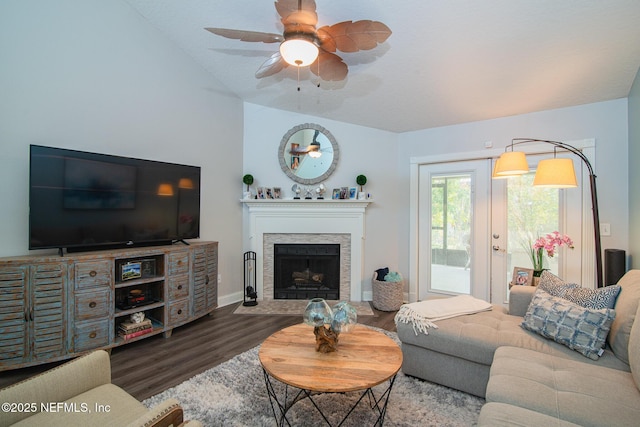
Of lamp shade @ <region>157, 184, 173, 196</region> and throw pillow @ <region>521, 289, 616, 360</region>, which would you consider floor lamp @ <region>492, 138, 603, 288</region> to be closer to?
throw pillow @ <region>521, 289, 616, 360</region>

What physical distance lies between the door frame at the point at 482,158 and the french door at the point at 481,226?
28 millimetres

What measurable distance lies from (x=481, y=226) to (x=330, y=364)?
9.57 feet

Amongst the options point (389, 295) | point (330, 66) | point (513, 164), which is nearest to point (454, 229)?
point (389, 295)

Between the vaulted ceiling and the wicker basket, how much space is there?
2169 mm

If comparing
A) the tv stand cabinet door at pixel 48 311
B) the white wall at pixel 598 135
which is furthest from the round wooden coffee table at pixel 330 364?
the white wall at pixel 598 135

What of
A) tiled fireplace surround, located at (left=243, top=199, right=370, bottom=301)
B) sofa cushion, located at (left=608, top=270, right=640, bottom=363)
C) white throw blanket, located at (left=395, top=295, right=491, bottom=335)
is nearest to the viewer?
sofa cushion, located at (left=608, top=270, right=640, bottom=363)

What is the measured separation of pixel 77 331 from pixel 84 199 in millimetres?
1094

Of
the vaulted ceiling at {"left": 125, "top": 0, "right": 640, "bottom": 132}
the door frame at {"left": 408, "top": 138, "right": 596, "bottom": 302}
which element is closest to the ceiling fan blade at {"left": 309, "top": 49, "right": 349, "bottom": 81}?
the vaulted ceiling at {"left": 125, "top": 0, "right": 640, "bottom": 132}

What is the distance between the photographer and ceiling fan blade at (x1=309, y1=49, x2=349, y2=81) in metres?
2.16

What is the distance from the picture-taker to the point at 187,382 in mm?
2135

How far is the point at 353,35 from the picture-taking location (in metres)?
1.86

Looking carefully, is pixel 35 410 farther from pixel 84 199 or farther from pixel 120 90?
pixel 120 90

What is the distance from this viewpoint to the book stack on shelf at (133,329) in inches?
104

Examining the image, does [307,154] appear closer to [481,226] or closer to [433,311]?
[481,226]
